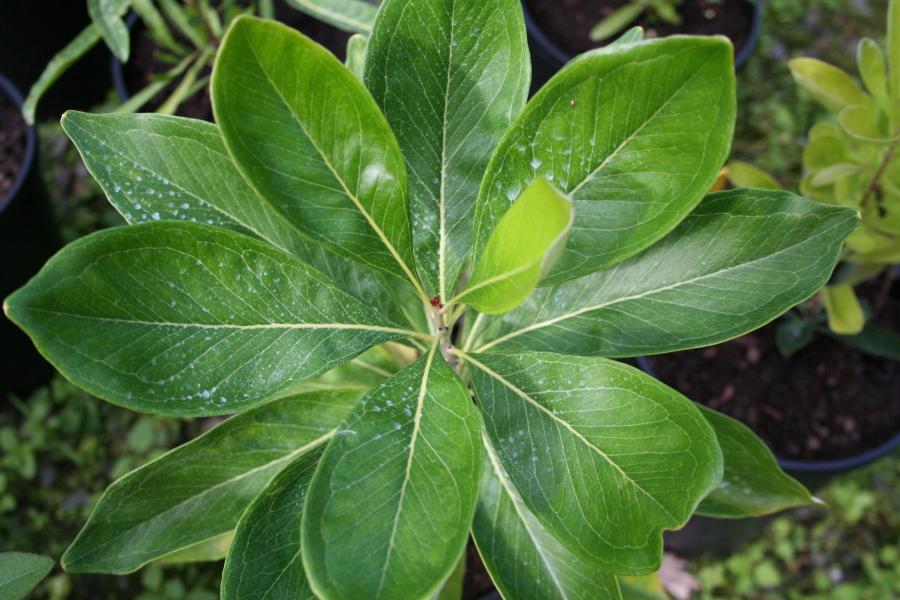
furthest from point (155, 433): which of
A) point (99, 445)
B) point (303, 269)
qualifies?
point (303, 269)

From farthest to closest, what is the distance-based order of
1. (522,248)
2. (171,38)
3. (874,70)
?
1. (171,38)
2. (874,70)
3. (522,248)

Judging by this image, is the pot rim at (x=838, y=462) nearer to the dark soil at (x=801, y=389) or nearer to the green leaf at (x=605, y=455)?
the dark soil at (x=801, y=389)

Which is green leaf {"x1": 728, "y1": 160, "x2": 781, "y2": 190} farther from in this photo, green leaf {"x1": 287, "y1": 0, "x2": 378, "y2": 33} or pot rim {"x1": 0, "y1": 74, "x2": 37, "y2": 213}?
pot rim {"x1": 0, "y1": 74, "x2": 37, "y2": 213}

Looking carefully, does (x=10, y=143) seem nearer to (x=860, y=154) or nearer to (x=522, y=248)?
(x=522, y=248)

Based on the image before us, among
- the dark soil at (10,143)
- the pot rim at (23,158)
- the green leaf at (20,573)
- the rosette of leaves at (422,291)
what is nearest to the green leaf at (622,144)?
the rosette of leaves at (422,291)

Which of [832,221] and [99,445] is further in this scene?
[99,445]

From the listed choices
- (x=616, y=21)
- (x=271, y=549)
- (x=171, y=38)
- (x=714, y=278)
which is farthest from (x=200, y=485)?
(x=616, y=21)

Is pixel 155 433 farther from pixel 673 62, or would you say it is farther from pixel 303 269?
pixel 673 62
